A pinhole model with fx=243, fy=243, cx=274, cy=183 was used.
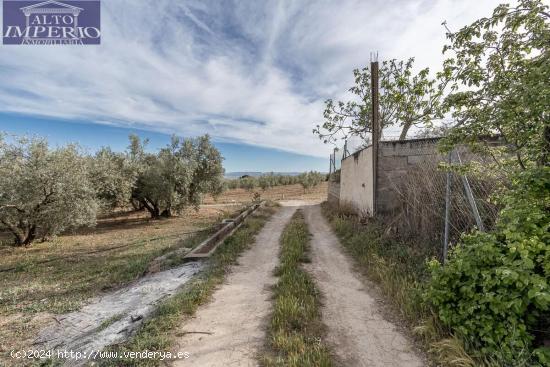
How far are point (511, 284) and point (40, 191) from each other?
51.9ft

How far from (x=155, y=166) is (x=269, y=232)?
1406 cm

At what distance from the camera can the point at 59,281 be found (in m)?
6.95

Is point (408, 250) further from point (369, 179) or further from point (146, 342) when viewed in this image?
point (146, 342)

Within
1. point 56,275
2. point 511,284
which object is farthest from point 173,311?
point 56,275

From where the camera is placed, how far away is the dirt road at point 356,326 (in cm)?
300

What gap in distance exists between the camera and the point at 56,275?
7.54 m

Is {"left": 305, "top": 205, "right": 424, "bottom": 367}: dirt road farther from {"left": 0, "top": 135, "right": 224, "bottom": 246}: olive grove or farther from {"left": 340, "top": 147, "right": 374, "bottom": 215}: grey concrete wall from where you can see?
{"left": 0, "top": 135, "right": 224, "bottom": 246}: olive grove

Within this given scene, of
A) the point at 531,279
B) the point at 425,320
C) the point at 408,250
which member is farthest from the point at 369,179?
the point at 531,279

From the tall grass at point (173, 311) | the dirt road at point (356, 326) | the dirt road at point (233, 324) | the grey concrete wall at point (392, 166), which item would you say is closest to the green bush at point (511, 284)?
the dirt road at point (356, 326)

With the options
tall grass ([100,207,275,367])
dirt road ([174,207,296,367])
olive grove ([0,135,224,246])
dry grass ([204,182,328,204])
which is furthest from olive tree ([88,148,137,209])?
dirt road ([174,207,296,367])

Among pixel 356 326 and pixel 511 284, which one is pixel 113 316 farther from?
pixel 511 284

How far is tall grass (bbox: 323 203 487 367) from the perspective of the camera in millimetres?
2861

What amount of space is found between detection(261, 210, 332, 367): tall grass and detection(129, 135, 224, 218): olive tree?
647 inches

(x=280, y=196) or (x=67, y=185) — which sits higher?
(x=67, y=185)
